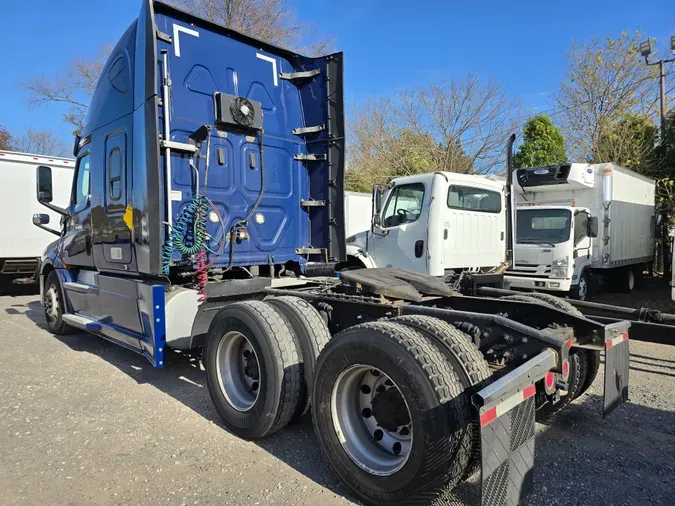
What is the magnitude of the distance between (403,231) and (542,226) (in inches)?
176

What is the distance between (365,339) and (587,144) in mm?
20976

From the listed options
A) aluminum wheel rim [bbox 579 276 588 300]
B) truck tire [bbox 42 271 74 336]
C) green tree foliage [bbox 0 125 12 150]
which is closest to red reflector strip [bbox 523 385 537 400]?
truck tire [bbox 42 271 74 336]

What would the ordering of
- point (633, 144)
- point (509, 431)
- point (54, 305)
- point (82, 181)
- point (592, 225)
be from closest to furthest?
point (509, 431), point (82, 181), point (54, 305), point (592, 225), point (633, 144)

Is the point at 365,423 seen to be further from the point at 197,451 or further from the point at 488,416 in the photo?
the point at 197,451

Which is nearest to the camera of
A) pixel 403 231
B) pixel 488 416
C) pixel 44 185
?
pixel 488 416

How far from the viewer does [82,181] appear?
652 centimetres

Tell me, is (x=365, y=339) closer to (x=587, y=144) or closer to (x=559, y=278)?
(x=559, y=278)

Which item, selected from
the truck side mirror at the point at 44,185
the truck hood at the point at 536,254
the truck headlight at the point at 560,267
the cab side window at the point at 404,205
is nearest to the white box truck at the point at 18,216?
the truck side mirror at the point at 44,185

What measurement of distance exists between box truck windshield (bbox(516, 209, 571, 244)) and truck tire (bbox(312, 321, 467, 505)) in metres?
8.66

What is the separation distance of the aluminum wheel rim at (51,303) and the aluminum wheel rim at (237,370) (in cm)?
450

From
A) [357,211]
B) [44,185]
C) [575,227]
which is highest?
[357,211]

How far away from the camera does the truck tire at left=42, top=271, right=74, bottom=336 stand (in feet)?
23.5

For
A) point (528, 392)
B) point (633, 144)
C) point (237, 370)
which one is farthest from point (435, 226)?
point (633, 144)

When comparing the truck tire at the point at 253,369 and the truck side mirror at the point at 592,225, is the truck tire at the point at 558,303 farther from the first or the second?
the truck side mirror at the point at 592,225
